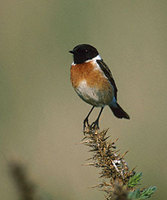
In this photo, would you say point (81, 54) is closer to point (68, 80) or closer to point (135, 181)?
point (68, 80)

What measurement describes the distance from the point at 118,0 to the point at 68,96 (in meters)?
4.94

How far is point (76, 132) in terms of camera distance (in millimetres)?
6652

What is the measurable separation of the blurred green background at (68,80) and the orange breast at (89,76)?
3.64ft

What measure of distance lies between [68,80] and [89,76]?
3.46 meters

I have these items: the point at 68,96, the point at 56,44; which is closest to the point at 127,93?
the point at 68,96

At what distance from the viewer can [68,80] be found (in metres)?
7.68

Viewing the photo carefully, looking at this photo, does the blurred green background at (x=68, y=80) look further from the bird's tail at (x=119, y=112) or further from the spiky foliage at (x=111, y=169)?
the spiky foliage at (x=111, y=169)

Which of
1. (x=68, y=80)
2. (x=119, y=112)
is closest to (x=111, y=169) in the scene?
(x=119, y=112)

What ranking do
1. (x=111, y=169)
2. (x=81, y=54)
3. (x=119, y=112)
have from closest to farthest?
(x=111, y=169)
(x=81, y=54)
(x=119, y=112)

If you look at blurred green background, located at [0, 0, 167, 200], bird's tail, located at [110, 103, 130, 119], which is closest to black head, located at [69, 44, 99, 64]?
bird's tail, located at [110, 103, 130, 119]

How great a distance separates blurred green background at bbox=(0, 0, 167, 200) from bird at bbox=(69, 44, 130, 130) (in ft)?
3.14

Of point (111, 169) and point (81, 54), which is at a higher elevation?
point (81, 54)

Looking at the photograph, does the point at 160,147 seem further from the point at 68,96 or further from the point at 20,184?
the point at 20,184

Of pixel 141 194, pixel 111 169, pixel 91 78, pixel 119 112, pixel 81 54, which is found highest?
pixel 81 54
